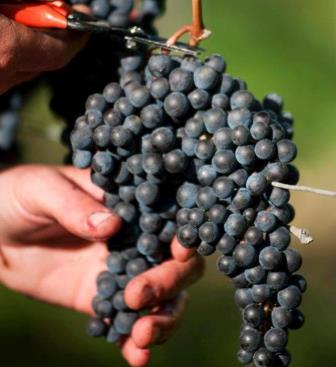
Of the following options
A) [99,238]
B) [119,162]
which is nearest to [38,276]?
[99,238]

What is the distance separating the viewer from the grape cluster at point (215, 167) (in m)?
1.00

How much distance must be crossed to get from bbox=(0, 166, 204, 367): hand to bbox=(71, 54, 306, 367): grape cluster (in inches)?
5.5

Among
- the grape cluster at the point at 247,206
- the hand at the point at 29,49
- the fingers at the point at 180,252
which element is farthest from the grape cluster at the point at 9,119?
the grape cluster at the point at 247,206

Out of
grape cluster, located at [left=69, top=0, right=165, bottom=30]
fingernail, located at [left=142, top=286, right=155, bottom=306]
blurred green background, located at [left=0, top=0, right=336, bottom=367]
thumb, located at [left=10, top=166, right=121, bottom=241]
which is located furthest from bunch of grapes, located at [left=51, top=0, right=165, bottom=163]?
blurred green background, located at [left=0, top=0, right=336, bottom=367]

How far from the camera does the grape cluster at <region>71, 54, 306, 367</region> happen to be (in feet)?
3.30

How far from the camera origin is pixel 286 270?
1014mm

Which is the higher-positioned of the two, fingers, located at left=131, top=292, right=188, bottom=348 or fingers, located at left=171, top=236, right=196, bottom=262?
fingers, located at left=171, top=236, right=196, bottom=262

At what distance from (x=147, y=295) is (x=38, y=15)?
1.75ft

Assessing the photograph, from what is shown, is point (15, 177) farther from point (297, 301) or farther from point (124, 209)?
point (297, 301)

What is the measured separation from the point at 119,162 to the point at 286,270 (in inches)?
12.4

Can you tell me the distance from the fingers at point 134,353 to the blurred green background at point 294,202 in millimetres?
1050

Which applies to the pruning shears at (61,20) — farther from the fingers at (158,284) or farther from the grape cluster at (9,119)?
the grape cluster at (9,119)

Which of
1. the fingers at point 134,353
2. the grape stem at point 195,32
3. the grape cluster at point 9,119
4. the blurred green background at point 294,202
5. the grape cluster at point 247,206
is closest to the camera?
the grape cluster at point 247,206

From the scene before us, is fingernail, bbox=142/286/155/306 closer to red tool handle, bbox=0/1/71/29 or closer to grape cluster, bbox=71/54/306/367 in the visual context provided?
grape cluster, bbox=71/54/306/367
